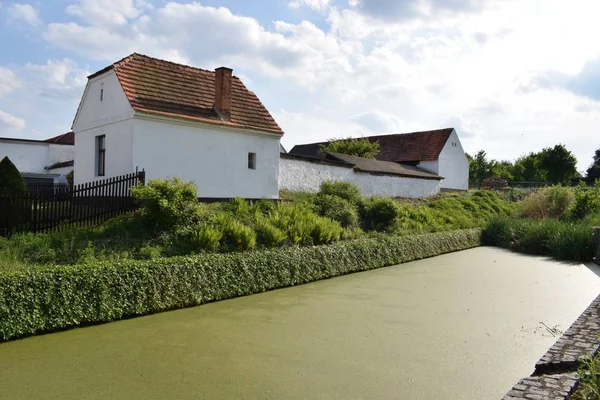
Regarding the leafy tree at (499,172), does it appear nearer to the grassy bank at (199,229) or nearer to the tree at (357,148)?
the tree at (357,148)

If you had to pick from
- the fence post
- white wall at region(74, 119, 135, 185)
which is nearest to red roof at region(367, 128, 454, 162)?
the fence post

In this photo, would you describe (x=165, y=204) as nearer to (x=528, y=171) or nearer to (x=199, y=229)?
(x=199, y=229)

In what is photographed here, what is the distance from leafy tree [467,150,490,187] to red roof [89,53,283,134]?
38.7 meters

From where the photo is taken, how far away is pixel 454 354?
620 centimetres

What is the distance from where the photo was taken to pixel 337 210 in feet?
50.5

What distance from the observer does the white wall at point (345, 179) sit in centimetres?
1866

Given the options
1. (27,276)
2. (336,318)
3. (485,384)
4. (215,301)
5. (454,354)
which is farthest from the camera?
(215,301)

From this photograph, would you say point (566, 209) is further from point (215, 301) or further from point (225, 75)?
point (215, 301)

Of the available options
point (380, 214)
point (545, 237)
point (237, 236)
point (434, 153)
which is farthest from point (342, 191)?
point (434, 153)

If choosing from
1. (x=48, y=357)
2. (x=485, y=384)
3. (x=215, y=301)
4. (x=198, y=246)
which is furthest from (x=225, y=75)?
(x=485, y=384)

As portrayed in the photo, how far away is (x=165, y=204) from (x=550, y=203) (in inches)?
797

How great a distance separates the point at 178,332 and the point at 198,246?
3.35 m

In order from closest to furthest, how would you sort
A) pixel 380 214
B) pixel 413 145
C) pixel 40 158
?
pixel 380 214
pixel 40 158
pixel 413 145

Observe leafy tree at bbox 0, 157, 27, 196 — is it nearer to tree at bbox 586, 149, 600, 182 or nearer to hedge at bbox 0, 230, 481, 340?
hedge at bbox 0, 230, 481, 340
